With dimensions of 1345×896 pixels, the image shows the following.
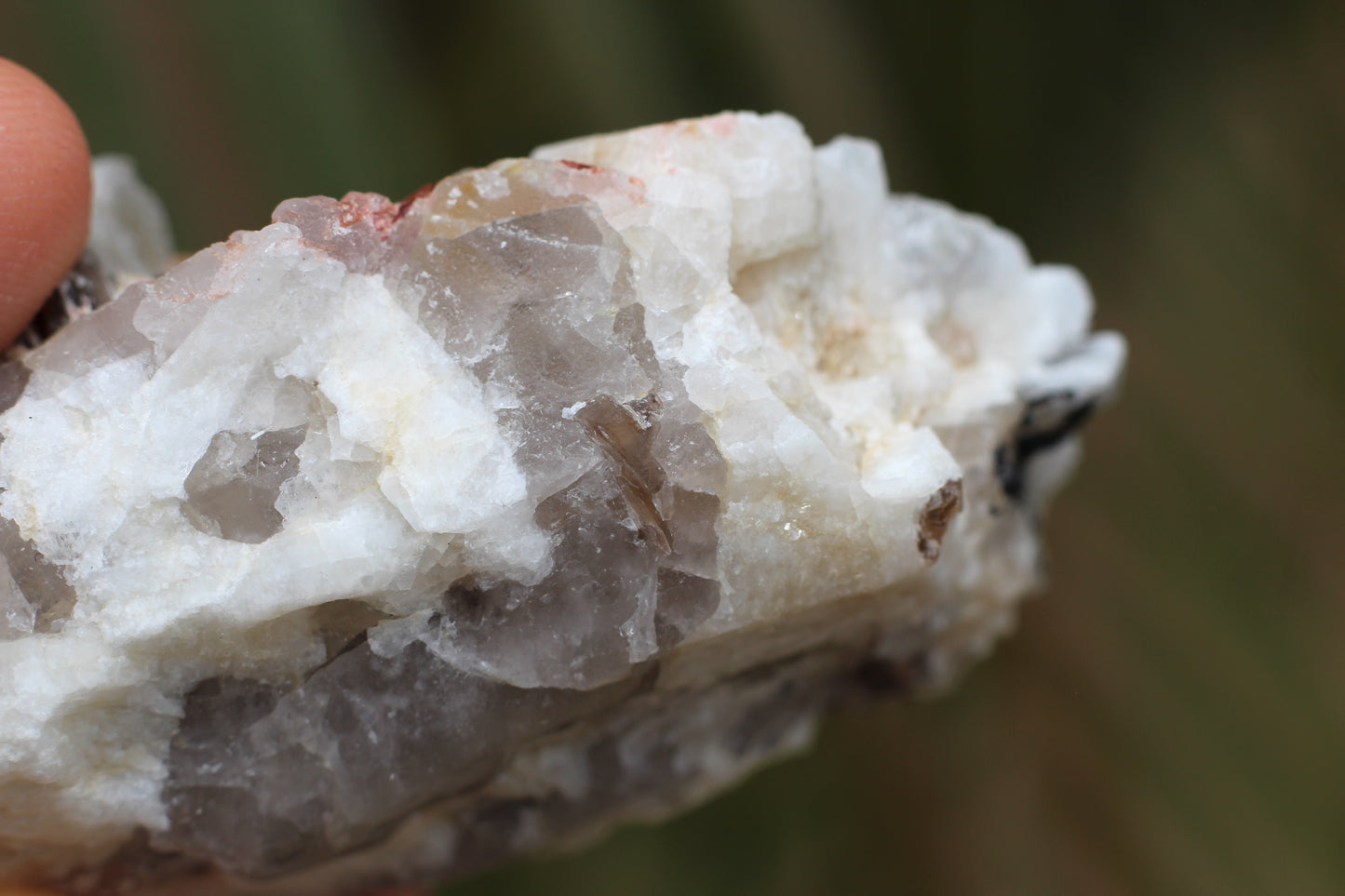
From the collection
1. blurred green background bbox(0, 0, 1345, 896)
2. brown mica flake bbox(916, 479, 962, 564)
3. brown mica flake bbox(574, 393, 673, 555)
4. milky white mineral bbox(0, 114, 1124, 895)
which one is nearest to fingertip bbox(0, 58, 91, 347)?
milky white mineral bbox(0, 114, 1124, 895)

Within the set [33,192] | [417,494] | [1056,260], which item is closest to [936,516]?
[417,494]

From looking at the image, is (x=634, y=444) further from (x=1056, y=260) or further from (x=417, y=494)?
(x=1056, y=260)

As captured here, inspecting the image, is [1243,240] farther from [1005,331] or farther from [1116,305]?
[1005,331]

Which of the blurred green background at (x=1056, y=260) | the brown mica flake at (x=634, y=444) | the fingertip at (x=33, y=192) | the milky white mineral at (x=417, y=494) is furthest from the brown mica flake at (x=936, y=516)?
the blurred green background at (x=1056, y=260)

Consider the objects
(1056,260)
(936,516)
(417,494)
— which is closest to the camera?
(417,494)

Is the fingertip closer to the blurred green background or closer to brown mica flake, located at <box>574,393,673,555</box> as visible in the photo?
brown mica flake, located at <box>574,393,673,555</box>

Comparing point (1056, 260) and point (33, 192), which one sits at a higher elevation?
point (33, 192)

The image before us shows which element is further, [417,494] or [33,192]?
[33,192]
